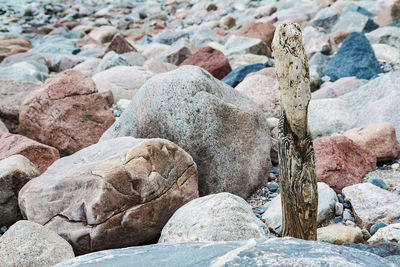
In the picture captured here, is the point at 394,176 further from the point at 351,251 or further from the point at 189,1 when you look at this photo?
the point at 189,1

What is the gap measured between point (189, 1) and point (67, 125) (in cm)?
2462

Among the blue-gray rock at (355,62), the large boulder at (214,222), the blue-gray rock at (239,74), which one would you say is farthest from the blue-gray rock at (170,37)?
the large boulder at (214,222)

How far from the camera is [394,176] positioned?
4656mm

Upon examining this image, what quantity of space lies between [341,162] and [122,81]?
16.6 feet

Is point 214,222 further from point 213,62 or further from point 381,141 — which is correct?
point 213,62

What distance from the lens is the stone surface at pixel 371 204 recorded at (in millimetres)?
3766

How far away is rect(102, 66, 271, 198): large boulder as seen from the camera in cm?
419

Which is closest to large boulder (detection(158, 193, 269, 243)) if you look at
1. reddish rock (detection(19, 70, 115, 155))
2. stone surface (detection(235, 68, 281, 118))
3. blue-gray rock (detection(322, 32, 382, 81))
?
stone surface (detection(235, 68, 281, 118))

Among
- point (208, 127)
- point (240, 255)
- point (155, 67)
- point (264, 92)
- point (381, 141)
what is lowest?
point (155, 67)

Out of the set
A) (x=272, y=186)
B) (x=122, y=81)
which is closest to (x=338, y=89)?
(x=272, y=186)

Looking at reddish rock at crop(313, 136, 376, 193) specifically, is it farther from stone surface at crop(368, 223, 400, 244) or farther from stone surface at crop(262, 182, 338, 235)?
stone surface at crop(368, 223, 400, 244)

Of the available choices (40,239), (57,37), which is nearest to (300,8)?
(57,37)

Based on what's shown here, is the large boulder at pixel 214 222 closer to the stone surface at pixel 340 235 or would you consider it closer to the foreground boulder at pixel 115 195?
the foreground boulder at pixel 115 195

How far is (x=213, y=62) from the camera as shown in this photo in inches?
353
